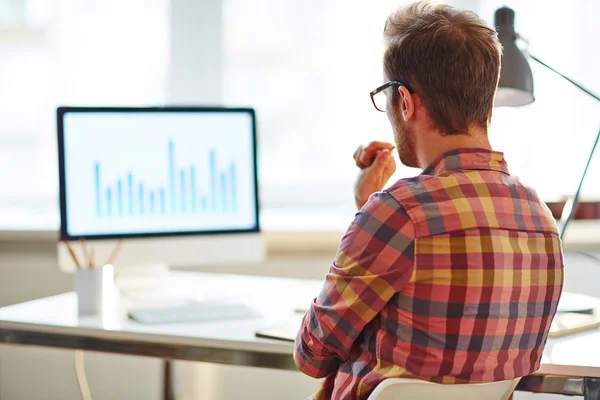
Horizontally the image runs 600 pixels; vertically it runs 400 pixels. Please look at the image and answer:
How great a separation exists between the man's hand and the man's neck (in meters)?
0.40

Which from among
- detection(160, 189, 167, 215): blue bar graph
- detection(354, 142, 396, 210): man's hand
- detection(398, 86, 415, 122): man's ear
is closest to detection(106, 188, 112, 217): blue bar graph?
detection(160, 189, 167, 215): blue bar graph

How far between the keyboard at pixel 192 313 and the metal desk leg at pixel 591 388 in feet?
2.21

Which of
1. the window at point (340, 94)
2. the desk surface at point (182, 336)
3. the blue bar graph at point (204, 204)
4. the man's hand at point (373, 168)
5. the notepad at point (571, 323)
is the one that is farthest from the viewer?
the window at point (340, 94)

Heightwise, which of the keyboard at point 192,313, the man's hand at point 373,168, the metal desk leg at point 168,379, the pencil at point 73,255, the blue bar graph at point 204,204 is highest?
the man's hand at point 373,168

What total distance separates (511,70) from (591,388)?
0.65 metres

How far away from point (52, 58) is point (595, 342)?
2.19 m

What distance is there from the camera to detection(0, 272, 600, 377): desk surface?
136cm

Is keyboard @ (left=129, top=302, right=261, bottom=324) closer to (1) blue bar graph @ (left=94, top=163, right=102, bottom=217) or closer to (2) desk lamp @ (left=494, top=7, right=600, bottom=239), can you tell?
(1) blue bar graph @ (left=94, top=163, right=102, bottom=217)

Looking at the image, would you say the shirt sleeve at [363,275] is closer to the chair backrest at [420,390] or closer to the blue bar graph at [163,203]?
the chair backrest at [420,390]

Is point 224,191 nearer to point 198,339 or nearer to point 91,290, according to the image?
point 91,290

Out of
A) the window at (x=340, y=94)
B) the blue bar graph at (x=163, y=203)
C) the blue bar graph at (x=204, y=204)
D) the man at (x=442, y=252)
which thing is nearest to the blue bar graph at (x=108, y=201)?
the blue bar graph at (x=163, y=203)

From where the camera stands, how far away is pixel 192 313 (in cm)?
161

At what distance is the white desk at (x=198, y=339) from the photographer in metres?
1.25

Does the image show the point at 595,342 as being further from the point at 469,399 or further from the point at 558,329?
the point at 469,399
